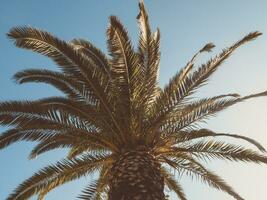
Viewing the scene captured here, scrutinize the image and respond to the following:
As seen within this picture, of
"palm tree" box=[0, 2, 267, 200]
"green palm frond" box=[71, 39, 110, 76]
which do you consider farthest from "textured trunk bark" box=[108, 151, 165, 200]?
"green palm frond" box=[71, 39, 110, 76]

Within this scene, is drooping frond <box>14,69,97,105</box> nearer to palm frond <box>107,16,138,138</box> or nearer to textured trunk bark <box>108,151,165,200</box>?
palm frond <box>107,16,138,138</box>

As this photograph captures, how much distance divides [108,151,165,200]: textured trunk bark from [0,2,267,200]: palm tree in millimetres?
26

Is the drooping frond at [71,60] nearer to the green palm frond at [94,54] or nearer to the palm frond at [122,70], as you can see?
the palm frond at [122,70]

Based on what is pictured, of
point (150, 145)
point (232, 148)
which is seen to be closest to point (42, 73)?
point (150, 145)

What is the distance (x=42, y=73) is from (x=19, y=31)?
57.6 inches

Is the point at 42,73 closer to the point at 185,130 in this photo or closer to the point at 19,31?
the point at 19,31

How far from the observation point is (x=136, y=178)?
10.8 metres

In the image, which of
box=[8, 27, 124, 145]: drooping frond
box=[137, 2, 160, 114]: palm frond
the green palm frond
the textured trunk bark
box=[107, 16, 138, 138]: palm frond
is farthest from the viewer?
the green palm frond

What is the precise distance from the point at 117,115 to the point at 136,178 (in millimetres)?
1707

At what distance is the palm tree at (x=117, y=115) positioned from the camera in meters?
11.4

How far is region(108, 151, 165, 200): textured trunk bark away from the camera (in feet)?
34.8

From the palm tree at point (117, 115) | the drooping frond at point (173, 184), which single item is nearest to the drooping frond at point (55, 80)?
the palm tree at point (117, 115)

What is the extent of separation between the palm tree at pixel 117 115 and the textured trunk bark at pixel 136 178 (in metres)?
0.03

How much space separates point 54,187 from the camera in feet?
40.6
